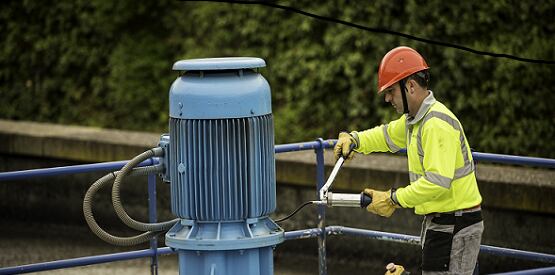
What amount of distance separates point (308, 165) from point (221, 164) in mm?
3901

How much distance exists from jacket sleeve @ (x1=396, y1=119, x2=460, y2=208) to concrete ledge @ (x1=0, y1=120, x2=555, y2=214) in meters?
2.93

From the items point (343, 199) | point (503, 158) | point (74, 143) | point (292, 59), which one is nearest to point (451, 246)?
point (343, 199)

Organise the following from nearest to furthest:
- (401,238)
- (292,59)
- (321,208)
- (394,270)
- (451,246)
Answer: (451,246) → (394,270) → (401,238) → (321,208) → (292,59)

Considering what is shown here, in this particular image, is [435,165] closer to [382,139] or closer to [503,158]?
[382,139]

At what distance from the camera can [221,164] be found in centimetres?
551

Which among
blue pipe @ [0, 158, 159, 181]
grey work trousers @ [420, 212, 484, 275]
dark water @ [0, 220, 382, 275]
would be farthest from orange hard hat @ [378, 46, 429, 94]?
dark water @ [0, 220, 382, 275]

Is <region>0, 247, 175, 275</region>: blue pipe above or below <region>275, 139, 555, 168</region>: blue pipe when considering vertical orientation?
below

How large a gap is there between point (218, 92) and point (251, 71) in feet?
0.91

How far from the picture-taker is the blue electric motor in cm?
550

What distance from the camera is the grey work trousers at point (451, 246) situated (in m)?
5.77

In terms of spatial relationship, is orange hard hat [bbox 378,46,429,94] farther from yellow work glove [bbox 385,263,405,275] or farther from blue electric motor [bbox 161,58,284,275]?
yellow work glove [bbox 385,263,405,275]

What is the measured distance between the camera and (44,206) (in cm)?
1083

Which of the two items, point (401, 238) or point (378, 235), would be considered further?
point (378, 235)

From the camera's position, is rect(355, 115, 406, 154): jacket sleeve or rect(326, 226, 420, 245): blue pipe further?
rect(326, 226, 420, 245): blue pipe
